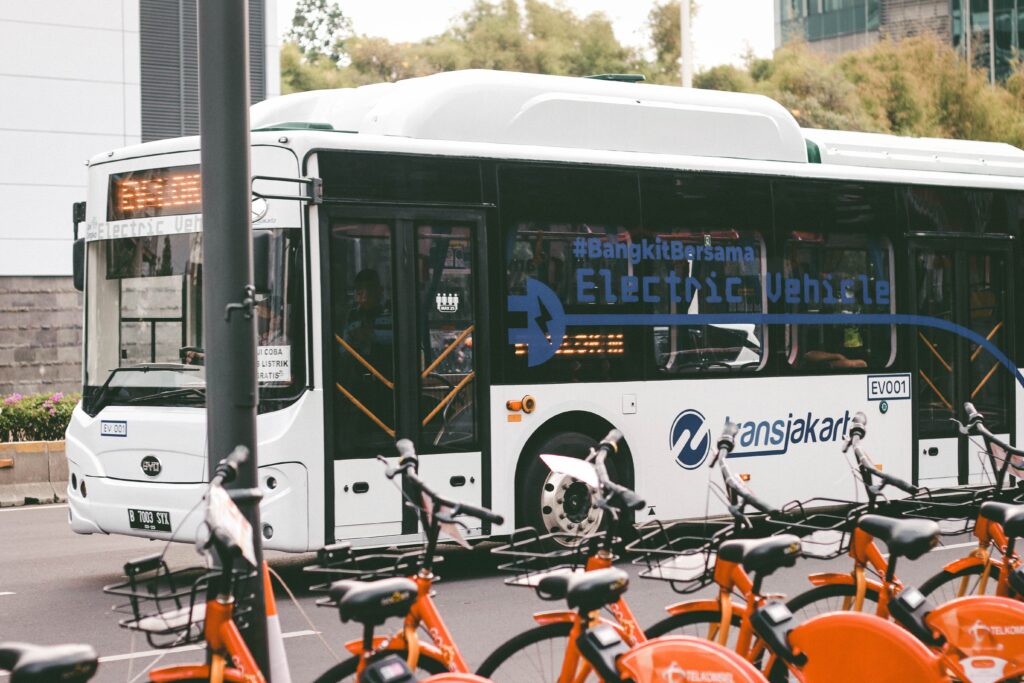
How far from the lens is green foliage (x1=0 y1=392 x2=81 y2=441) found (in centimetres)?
1524

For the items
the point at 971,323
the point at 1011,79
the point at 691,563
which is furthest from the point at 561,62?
the point at 691,563

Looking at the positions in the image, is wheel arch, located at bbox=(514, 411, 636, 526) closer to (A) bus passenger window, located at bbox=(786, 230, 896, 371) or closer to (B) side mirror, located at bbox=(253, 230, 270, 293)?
(A) bus passenger window, located at bbox=(786, 230, 896, 371)

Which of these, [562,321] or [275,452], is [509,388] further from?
[275,452]

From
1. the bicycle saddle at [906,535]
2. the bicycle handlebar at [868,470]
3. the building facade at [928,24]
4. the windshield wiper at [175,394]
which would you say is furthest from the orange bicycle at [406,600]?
the building facade at [928,24]

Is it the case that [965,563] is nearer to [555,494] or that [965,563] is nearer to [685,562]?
[685,562]

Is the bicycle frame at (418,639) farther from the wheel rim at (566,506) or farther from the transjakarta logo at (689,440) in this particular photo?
the transjakarta logo at (689,440)

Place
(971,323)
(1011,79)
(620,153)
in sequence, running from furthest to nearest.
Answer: (1011,79)
(971,323)
(620,153)

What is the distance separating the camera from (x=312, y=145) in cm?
927

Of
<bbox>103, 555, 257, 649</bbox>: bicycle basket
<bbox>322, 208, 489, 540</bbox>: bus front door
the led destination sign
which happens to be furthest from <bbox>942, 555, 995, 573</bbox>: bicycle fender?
the led destination sign

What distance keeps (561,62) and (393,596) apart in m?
57.8

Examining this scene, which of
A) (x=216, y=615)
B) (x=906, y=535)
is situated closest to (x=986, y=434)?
(x=906, y=535)

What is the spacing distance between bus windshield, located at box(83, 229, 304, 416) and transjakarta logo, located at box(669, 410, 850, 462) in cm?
328

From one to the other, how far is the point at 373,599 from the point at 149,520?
5.65 meters

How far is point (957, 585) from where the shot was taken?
590 cm
